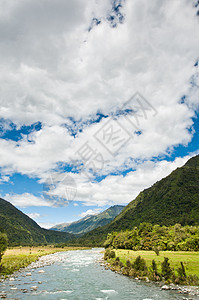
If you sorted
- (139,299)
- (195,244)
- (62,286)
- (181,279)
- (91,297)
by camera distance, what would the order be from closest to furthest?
(139,299) → (91,297) → (181,279) → (62,286) → (195,244)

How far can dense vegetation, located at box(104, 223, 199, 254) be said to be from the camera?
6138 cm

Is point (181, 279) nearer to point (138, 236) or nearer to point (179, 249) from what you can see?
point (179, 249)

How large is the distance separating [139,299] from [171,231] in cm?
5944

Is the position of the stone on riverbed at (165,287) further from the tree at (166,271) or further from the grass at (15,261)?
the grass at (15,261)

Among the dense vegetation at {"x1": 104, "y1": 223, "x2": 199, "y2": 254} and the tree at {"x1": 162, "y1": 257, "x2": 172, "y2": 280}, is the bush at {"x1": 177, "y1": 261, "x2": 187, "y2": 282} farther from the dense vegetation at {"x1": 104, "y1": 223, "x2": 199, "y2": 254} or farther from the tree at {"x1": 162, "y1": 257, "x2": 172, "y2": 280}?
the dense vegetation at {"x1": 104, "y1": 223, "x2": 199, "y2": 254}

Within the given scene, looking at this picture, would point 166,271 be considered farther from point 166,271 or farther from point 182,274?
point 182,274

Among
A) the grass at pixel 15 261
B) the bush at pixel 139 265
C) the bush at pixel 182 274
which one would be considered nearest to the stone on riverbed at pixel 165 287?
the bush at pixel 182 274

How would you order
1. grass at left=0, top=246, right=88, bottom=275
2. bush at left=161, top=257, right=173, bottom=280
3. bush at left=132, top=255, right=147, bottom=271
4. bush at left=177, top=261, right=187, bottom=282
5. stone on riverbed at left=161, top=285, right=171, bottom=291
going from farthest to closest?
grass at left=0, top=246, right=88, bottom=275, bush at left=132, top=255, right=147, bottom=271, bush at left=161, top=257, right=173, bottom=280, bush at left=177, top=261, right=187, bottom=282, stone on riverbed at left=161, top=285, right=171, bottom=291

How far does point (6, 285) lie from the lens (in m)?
28.3

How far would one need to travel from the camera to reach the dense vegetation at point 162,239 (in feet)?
201

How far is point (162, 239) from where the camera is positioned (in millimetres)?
71562

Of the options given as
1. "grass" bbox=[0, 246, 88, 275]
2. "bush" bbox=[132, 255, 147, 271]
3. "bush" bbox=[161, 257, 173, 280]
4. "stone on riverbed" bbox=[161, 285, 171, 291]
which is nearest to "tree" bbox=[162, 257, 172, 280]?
"bush" bbox=[161, 257, 173, 280]

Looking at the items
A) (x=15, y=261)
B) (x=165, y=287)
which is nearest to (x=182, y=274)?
(x=165, y=287)

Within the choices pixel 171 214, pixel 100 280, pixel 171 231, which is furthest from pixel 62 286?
pixel 171 214
